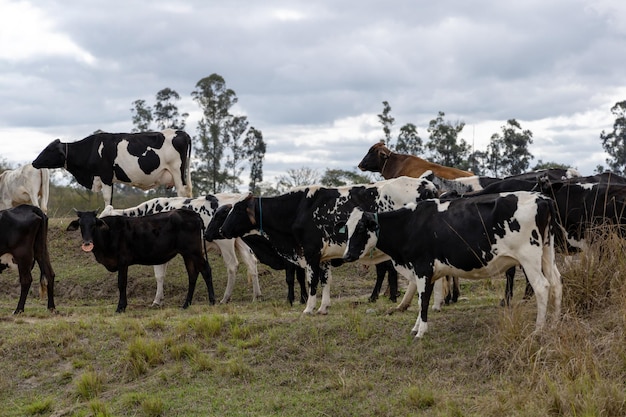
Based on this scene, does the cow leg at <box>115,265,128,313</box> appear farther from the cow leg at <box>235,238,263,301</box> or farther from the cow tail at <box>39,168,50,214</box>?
the cow tail at <box>39,168,50,214</box>

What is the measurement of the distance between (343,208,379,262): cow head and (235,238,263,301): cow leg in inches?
207

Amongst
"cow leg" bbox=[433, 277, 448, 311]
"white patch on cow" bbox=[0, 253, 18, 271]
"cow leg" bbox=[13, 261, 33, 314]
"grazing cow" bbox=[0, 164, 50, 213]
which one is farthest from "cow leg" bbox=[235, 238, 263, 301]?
"grazing cow" bbox=[0, 164, 50, 213]

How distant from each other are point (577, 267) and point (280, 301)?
20.8 feet

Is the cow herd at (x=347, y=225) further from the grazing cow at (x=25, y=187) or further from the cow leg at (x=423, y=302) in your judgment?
the grazing cow at (x=25, y=187)

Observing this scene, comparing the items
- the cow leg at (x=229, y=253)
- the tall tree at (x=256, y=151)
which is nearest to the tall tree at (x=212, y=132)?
the tall tree at (x=256, y=151)

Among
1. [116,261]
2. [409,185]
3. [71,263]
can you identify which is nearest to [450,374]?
[409,185]

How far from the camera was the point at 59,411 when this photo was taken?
32.6 ft

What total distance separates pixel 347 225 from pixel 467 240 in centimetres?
195

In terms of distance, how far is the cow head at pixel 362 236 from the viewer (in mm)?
11117

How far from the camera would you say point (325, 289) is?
12375 mm

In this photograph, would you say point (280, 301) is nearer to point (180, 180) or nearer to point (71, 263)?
point (180, 180)

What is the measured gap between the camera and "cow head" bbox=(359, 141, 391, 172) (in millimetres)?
18719

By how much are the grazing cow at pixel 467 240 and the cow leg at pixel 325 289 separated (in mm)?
1298

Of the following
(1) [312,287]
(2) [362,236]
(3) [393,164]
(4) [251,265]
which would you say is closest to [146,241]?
(4) [251,265]
